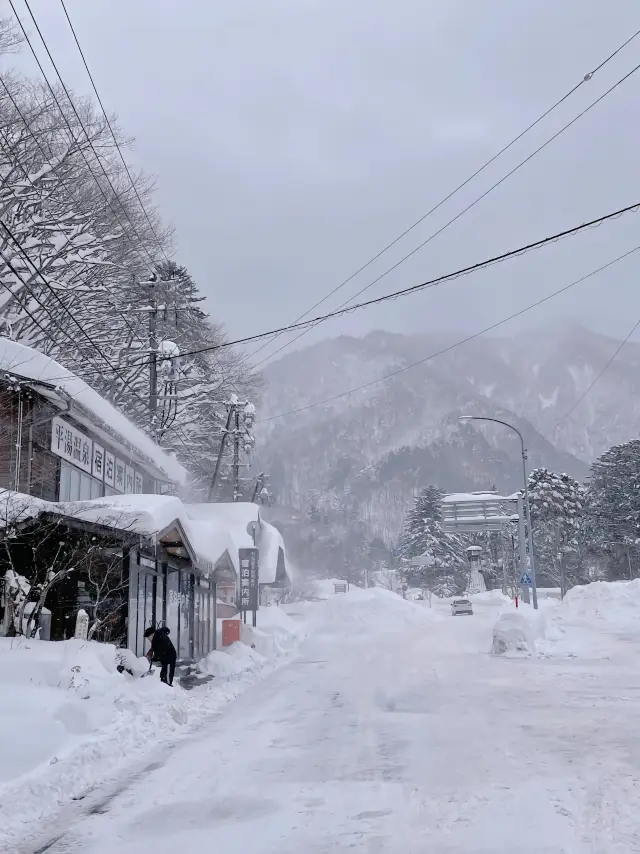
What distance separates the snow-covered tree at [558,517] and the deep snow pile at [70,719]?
65080 mm

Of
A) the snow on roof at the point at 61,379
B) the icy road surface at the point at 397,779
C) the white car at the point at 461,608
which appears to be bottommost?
the white car at the point at 461,608

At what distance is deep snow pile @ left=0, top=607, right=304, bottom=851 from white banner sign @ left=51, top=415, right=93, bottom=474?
691cm

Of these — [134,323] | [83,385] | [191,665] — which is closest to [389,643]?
[191,665]

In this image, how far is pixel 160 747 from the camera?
10688 mm

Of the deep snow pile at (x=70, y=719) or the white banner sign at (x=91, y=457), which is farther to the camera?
the white banner sign at (x=91, y=457)

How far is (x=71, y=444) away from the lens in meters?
21.6

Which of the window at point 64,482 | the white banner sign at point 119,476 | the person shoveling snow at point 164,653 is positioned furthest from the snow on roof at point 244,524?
the person shoveling snow at point 164,653

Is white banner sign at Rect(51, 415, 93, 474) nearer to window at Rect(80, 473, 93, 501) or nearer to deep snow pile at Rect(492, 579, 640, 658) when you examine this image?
window at Rect(80, 473, 93, 501)

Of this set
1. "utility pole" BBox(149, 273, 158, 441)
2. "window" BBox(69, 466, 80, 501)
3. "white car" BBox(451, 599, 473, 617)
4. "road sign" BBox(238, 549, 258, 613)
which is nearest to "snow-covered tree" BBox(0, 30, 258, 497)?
"utility pole" BBox(149, 273, 158, 441)

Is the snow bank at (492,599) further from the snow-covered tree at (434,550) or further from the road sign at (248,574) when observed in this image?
the road sign at (248,574)

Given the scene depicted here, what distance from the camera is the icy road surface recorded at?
6156 mm

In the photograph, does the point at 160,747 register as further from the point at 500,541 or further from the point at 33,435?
the point at 500,541

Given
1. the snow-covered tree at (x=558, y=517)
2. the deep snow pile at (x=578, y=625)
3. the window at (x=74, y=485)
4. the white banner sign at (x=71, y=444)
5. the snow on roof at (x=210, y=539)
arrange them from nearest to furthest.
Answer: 1. the white banner sign at (x=71, y=444)
2. the window at (x=74, y=485)
3. the snow on roof at (x=210, y=539)
4. the deep snow pile at (x=578, y=625)
5. the snow-covered tree at (x=558, y=517)

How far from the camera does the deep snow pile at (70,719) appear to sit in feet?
25.3
